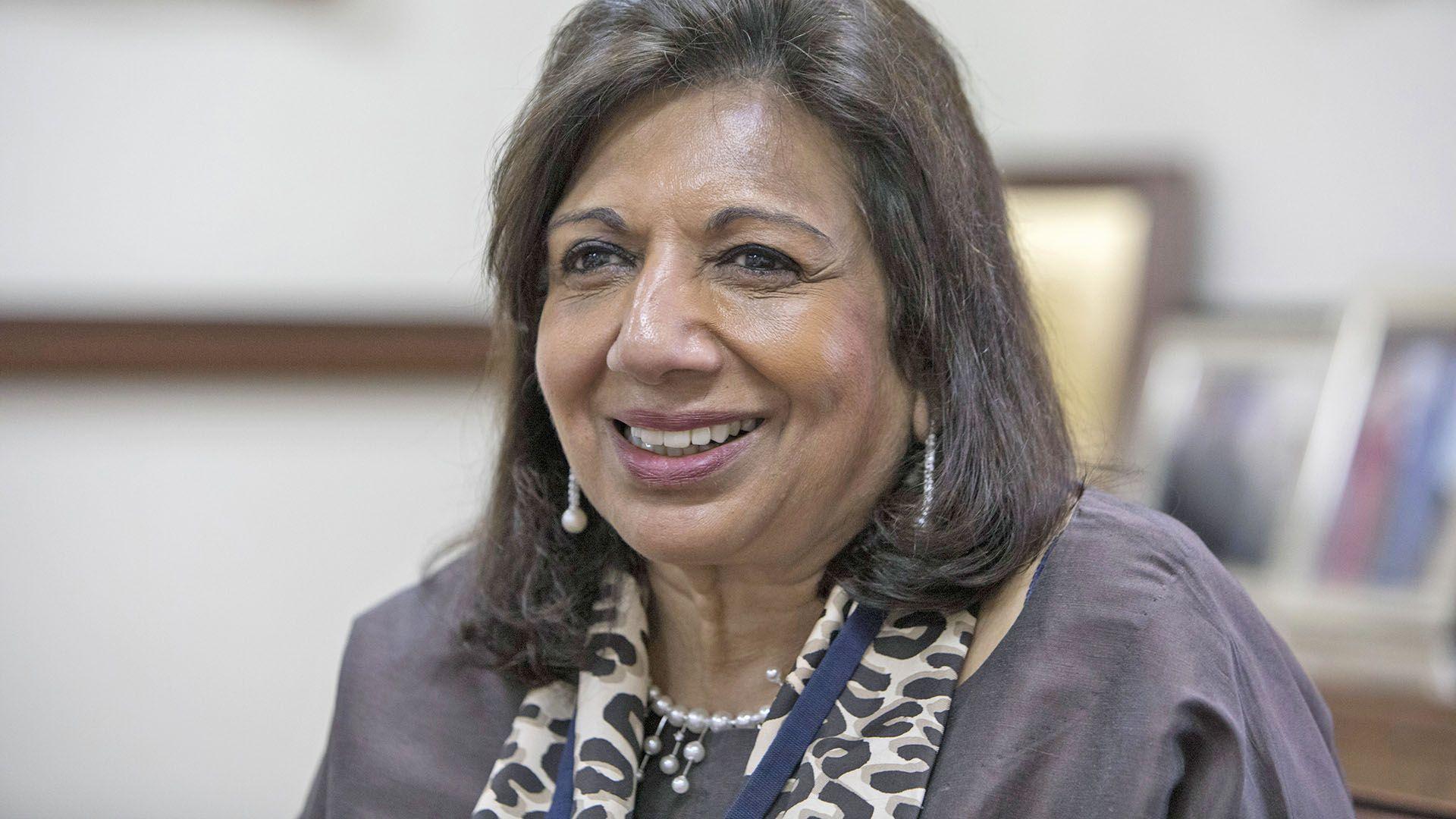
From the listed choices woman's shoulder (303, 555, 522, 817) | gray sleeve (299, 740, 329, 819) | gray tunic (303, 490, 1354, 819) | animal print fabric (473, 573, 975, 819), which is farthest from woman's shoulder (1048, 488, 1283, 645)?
gray sleeve (299, 740, 329, 819)

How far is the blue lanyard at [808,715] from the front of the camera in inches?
51.3

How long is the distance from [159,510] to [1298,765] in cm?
241

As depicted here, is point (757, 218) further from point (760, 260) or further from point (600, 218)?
point (600, 218)

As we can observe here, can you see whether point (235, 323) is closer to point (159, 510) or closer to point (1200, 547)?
point (159, 510)

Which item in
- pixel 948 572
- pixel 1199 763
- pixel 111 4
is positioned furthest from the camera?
pixel 111 4

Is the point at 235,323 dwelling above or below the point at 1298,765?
below

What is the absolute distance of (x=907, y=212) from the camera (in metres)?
1.31

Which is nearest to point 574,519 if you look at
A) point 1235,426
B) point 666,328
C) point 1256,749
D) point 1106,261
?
point 666,328

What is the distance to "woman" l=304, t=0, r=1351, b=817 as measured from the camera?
3.99 ft

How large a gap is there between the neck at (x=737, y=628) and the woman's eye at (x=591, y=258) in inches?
13.4

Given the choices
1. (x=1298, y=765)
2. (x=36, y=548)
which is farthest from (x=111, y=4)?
(x=1298, y=765)

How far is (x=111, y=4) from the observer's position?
2768 millimetres

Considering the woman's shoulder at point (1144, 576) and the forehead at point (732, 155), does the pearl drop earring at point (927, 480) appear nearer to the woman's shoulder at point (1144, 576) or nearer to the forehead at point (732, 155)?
the woman's shoulder at point (1144, 576)

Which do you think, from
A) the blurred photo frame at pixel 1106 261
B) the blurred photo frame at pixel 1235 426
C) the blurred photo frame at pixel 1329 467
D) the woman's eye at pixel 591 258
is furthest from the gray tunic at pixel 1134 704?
the blurred photo frame at pixel 1106 261
